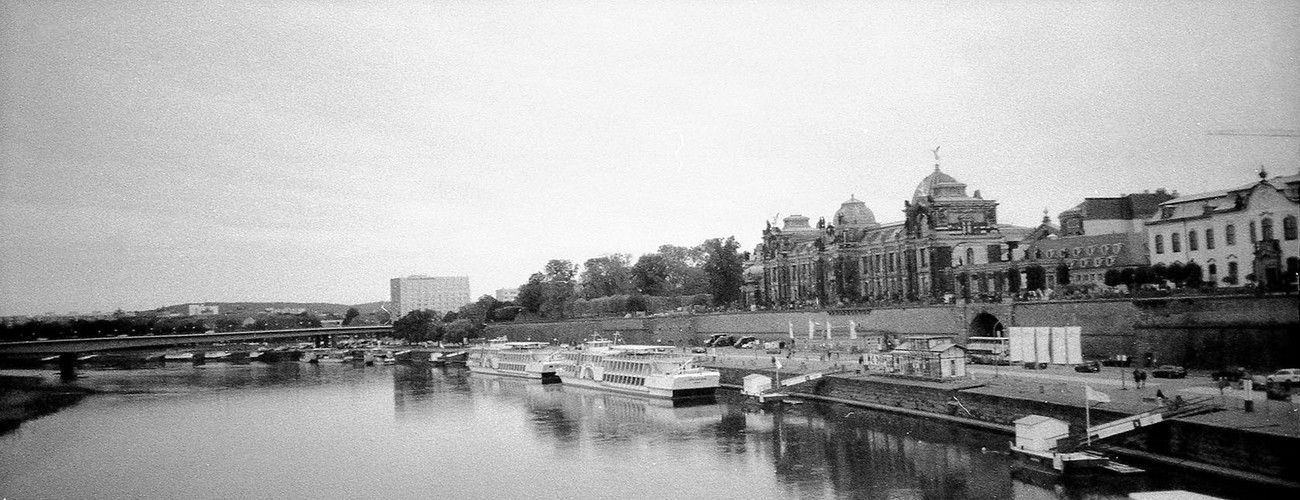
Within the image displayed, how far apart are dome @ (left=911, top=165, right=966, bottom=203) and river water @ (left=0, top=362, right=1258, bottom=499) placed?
23584 millimetres

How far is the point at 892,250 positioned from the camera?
64.9 metres

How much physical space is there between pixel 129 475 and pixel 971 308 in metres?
37.1

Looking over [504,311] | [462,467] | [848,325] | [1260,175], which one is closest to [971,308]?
[848,325]

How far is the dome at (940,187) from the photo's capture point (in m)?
61.4

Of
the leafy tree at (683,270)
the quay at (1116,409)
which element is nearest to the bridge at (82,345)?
the leafy tree at (683,270)

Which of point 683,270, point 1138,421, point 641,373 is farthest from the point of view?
point 683,270

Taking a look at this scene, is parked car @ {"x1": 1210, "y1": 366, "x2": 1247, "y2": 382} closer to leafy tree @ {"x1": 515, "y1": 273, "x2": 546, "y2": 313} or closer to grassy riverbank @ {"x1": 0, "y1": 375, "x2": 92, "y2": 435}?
grassy riverbank @ {"x1": 0, "y1": 375, "x2": 92, "y2": 435}

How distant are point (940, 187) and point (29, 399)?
5601 centimetres

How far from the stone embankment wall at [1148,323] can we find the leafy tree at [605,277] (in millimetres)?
51080

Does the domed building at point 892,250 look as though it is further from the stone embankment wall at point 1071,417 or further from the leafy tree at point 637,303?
the stone embankment wall at point 1071,417

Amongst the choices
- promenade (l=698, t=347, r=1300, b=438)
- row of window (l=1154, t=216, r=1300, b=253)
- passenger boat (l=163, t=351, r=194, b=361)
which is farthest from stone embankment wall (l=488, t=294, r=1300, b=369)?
passenger boat (l=163, t=351, r=194, b=361)

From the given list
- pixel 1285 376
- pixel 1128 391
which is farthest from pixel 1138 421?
pixel 1285 376

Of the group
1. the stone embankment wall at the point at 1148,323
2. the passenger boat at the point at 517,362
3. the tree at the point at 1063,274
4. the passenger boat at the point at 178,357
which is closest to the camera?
the stone embankment wall at the point at 1148,323

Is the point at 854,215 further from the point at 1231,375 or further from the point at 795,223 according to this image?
the point at 1231,375
